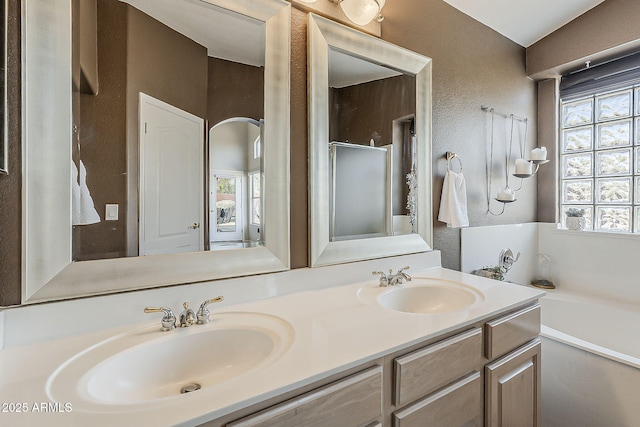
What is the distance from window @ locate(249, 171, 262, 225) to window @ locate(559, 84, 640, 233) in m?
2.64

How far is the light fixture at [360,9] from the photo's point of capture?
4.62 ft

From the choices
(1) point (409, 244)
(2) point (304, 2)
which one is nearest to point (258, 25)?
(2) point (304, 2)

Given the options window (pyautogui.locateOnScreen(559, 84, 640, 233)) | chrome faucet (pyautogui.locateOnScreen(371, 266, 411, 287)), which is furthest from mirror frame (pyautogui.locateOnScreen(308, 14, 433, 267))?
window (pyautogui.locateOnScreen(559, 84, 640, 233))

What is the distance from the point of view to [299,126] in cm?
137

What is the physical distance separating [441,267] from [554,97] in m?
1.90

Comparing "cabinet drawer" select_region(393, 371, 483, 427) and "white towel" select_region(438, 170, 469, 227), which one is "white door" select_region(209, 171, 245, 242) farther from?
"white towel" select_region(438, 170, 469, 227)

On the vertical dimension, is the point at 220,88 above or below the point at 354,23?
below

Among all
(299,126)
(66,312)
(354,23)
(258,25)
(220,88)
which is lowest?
(66,312)

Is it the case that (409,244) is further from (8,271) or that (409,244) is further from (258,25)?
(8,271)

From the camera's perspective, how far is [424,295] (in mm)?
1484

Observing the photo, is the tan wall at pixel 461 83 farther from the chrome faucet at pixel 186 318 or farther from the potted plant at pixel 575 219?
the chrome faucet at pixel 186 318

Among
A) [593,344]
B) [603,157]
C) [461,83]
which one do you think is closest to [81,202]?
[461,83]

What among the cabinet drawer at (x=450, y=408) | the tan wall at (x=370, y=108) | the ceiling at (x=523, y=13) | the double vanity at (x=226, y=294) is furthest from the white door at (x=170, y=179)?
the ceiling at (x=523, y=13)

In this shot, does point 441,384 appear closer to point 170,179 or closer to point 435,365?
point 435,365
